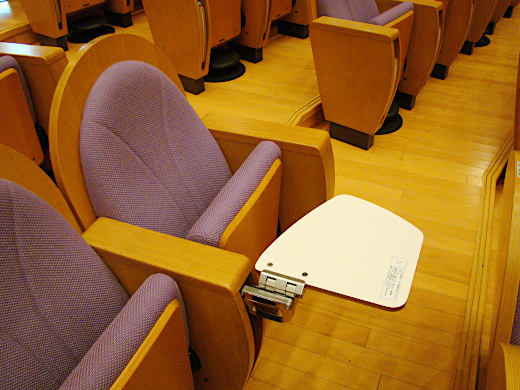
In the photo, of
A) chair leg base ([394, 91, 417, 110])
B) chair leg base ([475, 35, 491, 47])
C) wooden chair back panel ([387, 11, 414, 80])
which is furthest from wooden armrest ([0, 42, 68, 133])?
chair leg base ([475, 35, 491, 47])

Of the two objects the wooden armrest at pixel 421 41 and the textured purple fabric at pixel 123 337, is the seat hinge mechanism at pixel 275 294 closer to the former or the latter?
A: the textured purple fabric at pixel 123 337

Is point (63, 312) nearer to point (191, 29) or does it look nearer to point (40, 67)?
point (40, 67)

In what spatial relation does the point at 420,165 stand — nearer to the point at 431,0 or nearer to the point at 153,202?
the point at 431,0

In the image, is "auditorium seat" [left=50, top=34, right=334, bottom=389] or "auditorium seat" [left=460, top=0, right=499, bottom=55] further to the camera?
"auditorium seat" [left=460, top=0, right=499, bottom=55]

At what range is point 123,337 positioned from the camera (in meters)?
0.38

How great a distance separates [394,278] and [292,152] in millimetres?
264

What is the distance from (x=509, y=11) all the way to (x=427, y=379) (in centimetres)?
242

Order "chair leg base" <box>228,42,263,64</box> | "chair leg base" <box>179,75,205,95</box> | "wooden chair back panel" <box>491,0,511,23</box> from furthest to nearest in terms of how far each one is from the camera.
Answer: "wooden chair back panel" <box>491,0,511,23</box>, "chair leg base" <box>228,42,263,64</box>, "chair leg base" <box>179,75,205,95</box>

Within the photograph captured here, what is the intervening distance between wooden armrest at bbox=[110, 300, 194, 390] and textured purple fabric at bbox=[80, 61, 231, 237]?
0.16 metres

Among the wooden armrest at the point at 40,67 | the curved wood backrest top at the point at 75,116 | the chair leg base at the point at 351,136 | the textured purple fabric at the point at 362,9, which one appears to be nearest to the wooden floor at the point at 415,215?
the chair leg base at the point at 351,136

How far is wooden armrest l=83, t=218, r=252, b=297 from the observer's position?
430 mm

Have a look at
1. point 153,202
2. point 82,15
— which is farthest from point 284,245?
point 82,15

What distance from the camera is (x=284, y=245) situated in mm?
483

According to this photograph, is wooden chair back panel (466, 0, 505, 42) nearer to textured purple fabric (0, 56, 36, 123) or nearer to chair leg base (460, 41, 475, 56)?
chair leg base (460, 41, 475, 56)
